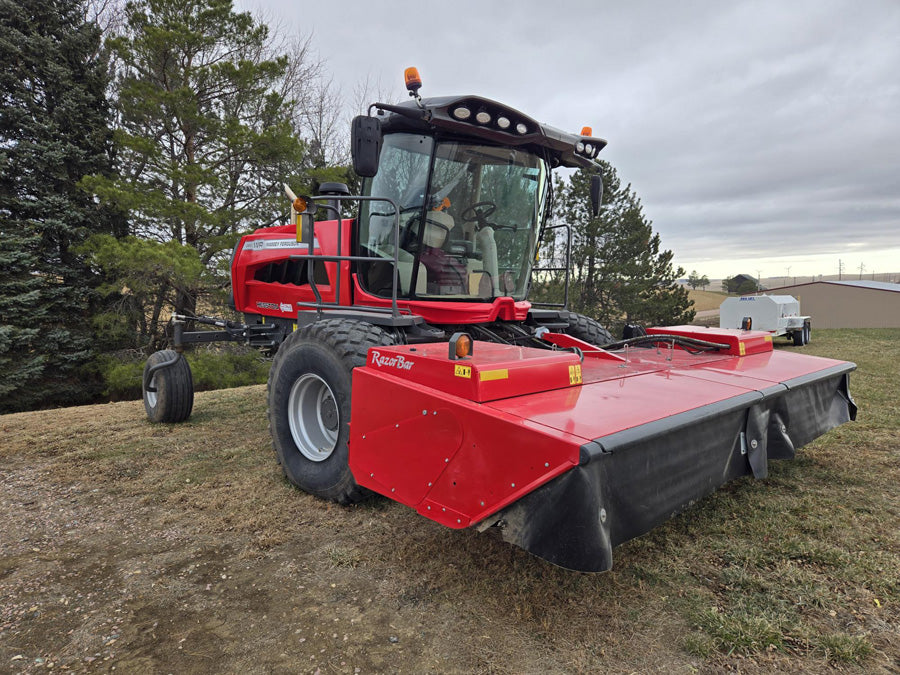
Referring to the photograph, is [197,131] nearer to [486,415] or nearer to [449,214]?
[449,214]

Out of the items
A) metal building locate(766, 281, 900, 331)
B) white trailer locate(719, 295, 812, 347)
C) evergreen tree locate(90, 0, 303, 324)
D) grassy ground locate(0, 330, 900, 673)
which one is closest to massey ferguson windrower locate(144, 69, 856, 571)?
grassy ground locate(0, 330, 900, 673)

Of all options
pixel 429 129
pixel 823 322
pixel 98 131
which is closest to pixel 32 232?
pixel 98 131

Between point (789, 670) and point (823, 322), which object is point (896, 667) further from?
point (823, 322)

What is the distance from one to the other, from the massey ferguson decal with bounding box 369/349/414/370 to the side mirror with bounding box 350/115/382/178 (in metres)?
1.06

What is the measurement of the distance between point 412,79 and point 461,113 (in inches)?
14.3

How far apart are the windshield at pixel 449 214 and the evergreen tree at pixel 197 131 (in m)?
10.7

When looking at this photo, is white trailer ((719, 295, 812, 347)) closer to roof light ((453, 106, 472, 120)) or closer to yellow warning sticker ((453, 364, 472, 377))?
roof light ((453, 106, 472, 120))

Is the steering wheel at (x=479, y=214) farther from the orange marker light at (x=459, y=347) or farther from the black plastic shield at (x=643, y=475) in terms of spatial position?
the black plastic shield at (x=643, y=475)

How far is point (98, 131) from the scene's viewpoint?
46.5ft

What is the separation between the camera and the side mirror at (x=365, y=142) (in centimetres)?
304

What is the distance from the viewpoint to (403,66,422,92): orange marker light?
3.24 m

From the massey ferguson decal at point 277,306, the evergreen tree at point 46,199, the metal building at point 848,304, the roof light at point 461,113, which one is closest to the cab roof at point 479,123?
the roof light at point 461,113

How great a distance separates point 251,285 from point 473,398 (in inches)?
168

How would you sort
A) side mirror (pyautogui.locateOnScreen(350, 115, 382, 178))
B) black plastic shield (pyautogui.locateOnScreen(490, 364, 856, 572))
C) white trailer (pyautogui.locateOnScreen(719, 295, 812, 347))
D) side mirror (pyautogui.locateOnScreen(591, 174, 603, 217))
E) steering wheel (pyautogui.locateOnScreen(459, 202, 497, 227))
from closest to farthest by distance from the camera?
1. black plastic shield (pyautogui.locateOnScreen(490, 364, 856, 572))
2. side mirror (pyautogui.locateOnScreen(350, 115, 382, 178))
3. steering wheel (pyautogui.locateOnScreen(459, 202, 497, 227))
4. side mirror (pyautogui.locateOnScreen(591, 174, 603, 217))
5. white trailer (pyautogui.locateOnScreen(719, 295, 812, 347))
